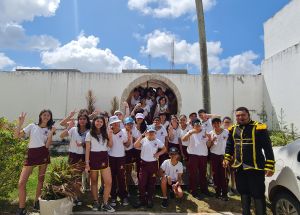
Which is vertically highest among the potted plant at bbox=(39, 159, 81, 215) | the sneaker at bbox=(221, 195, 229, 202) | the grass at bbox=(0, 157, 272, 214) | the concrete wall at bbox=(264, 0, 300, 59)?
the concrete wall at bbox=(264, 0, 300, 59)

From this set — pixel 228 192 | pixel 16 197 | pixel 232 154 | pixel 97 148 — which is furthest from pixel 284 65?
pixel 16 197

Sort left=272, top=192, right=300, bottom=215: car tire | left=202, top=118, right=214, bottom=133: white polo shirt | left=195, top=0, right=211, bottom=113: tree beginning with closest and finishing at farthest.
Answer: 1. left=272, top=192, right=300, bottom=215: car tire
2. left=202, top=118, right=214, bottom=133: white polo shirt
3. left=195, top=0, right=211, bottom=113: tree

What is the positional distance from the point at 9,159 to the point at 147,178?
2542 mm

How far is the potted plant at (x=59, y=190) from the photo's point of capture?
4.84 m

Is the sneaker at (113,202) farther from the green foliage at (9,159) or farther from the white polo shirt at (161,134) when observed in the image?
the green foliage at (9,159)

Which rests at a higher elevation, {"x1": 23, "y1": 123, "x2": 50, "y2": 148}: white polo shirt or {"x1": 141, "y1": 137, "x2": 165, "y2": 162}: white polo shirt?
{"x1": 23, "y1": 123, "x2": 50, "y2": 148}: white polo shirt

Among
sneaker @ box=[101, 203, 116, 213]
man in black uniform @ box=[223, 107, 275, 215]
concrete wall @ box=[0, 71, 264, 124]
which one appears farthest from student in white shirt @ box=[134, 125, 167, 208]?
concrete wall @ box=[0, 71, 264, 124]

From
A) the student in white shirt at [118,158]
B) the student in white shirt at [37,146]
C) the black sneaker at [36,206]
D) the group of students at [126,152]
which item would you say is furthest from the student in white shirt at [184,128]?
the black sneaker at [36,206]

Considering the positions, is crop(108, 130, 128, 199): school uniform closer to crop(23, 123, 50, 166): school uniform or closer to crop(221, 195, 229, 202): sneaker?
crop(23, 123, 50, 166): school uniform

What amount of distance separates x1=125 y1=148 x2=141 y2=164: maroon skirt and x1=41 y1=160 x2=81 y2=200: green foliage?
1.13 meters

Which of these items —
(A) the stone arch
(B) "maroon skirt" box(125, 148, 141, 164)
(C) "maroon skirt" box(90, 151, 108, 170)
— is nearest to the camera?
(C) "maroon skirt" box(90, 151, 108, 170)

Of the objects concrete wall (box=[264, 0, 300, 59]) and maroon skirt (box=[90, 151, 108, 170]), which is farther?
concrete wall (box=[264, 0, 300, 59])

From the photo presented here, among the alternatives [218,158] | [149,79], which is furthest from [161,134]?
[149,79]

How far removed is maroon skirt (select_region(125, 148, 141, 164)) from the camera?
6.19m
